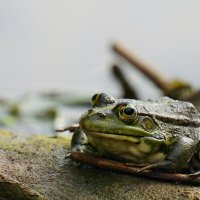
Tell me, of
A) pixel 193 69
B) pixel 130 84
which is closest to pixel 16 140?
pixel 130 84

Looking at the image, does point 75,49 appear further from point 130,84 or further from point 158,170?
point 158,170

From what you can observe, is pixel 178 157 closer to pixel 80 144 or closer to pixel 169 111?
pixel 169 111

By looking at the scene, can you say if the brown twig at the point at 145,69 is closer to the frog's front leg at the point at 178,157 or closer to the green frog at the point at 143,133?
the green frog at the point at 143,133

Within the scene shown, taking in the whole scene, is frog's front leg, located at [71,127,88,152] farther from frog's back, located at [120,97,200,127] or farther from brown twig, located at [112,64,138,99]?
brown twig, located at [112,64,138,99]

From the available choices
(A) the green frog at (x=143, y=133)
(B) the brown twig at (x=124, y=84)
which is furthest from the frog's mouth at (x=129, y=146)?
(B) the brown twig at (x=124, y=84)

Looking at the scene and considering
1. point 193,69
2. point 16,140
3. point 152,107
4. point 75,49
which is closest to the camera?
point 152,107
